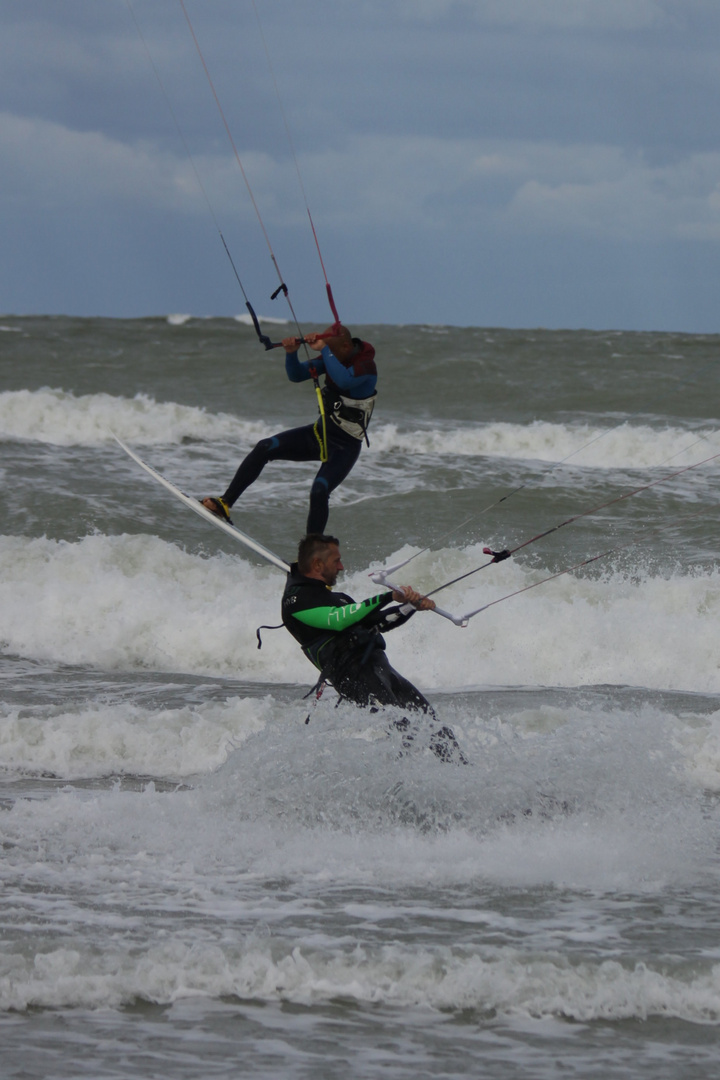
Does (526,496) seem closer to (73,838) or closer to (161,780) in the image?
(161,780)

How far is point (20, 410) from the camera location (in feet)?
66.9

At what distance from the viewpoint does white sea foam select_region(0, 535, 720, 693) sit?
35.0ft

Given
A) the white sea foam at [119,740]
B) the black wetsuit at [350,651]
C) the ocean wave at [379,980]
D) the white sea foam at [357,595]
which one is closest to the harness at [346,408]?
the black wetsuit at [350,651]

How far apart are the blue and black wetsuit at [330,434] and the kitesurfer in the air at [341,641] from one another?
1.56 metres

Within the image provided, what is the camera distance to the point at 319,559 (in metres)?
6.15

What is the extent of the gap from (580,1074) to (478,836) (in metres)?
2.24

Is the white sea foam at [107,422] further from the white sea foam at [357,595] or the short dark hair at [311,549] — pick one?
the short dark hair at [311,549]

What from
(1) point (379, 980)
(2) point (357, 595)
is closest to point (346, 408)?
(1) point (379, 980)

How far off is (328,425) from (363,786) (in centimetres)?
276

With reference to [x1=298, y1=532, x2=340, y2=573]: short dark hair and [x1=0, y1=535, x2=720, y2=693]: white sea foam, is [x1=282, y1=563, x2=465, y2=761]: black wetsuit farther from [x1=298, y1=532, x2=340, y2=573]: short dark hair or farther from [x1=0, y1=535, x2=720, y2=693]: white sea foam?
[x1=0, y1=535, x2=720, y2=693]: white sea foam

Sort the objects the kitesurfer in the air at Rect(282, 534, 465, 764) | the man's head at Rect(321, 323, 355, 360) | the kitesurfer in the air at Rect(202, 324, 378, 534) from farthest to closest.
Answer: the kitesurfer in the air at Rect(202, 324, 378, 534) → the man's head at Rect(321, 323, 355, 360) → the kitesurfer in the air at Rect(282, 534, 465, 764)

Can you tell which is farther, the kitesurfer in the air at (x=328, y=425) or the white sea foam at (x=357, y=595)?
the white sea foam at (x=357, y=595)

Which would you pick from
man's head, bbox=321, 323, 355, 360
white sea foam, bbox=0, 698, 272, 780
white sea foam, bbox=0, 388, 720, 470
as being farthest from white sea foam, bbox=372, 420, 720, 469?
man's head, bbox=321, 323, 355, 360

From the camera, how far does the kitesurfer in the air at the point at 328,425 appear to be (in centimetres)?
750
